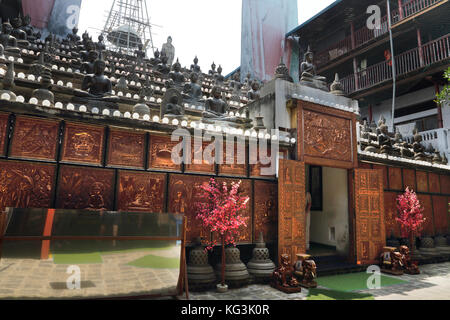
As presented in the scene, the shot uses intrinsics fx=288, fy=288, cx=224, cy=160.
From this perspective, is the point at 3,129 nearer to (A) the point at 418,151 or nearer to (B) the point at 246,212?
(B) the point at 246,212

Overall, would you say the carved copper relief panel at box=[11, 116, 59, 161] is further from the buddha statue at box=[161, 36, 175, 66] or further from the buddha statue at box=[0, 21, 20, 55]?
the buddha statue at box=[161, 36, 175, 66]

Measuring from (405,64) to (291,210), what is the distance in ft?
41.2

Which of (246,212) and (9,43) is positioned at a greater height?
(9,43)

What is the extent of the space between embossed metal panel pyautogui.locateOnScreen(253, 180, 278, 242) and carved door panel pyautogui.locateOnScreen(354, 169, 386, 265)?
2.39m

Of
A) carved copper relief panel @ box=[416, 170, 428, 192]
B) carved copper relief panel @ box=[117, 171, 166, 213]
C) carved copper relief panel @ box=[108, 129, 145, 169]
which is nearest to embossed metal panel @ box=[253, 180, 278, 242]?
carved copper relief panel @ box=[117, 171, 166, 213]

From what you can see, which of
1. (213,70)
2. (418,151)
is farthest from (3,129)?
(213,70)

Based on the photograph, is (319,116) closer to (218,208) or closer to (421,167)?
(218,208)

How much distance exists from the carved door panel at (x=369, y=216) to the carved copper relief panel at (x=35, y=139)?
6.93 meters

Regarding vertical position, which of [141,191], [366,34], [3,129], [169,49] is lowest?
[141,191]

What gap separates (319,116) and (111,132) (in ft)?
16.5

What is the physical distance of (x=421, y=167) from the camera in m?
9.31

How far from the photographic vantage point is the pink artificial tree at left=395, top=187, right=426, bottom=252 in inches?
316

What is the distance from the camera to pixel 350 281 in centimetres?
628
